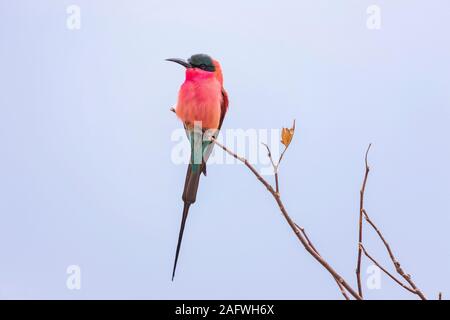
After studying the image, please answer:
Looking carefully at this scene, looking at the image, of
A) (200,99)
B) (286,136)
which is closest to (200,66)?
(200,99)

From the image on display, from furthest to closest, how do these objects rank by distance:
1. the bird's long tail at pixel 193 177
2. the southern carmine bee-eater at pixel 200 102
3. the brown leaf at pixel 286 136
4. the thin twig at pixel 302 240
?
the southern carmine bee-eater at pixel 200 102 → the bird's long tail at pixel 193 177 → the brown leaf at pixel 286 136 → the thin twig at pixel 302 240

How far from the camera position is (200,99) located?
258 cm

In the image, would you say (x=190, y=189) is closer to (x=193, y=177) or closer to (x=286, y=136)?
(x=193, y=177)

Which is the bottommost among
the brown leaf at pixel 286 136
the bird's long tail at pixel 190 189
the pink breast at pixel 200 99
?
the bird's long tail at pixel 190 189

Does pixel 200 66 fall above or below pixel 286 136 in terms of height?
above

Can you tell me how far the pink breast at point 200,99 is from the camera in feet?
8.37

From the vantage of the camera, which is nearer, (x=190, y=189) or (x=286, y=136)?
(x=286, y=136)

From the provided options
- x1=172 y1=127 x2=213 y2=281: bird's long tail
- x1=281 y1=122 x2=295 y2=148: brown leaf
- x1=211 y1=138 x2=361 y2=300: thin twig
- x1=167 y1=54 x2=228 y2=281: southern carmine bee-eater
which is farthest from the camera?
x1=167 y1=54 x2=228 y2=281: southern carmine bee-eater

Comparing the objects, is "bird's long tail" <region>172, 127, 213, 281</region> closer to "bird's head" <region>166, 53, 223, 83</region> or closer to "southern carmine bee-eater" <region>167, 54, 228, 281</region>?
"southern carmine bee-eater" <region>167, 54, 228, 281</region>

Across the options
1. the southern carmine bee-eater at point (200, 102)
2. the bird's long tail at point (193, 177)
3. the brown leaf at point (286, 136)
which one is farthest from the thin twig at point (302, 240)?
the southern carmine bee-eater at point (200, 102)

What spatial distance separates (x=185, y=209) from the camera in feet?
7.19

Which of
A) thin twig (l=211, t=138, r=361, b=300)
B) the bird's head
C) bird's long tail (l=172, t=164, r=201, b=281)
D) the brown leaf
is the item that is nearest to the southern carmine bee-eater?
the bird's head

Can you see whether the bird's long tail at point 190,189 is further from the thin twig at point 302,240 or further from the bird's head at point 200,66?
the thin twig at point 302,240

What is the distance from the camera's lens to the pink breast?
255cm
